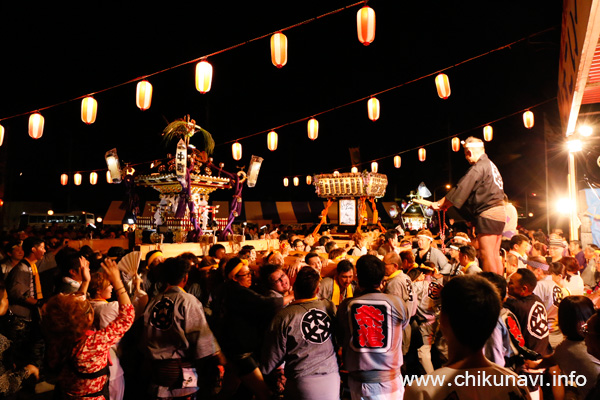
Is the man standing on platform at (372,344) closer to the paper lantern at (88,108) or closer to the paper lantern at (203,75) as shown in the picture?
the paper lantern at (203,75)

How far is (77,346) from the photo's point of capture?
2822 mm

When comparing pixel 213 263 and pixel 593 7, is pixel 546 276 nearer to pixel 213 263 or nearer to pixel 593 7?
pixel 593 7

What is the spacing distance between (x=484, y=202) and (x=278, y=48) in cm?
663

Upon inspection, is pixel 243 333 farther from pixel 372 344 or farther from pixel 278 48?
pixel 278 48

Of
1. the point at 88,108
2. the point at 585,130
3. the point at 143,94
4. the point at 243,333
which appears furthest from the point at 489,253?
the point at 88,108

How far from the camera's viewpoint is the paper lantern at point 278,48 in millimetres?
9492

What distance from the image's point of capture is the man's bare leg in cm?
498

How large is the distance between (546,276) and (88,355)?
5.77m

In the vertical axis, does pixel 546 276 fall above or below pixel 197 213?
below

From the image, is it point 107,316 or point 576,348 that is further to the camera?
point 107,316

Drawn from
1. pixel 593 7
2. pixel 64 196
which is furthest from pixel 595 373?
pixel 64 196

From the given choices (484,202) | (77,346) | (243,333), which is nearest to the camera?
(77,346)

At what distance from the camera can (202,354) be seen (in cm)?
332

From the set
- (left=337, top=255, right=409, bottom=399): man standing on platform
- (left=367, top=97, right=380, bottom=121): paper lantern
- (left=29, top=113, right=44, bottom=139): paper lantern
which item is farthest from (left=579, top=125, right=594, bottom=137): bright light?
(left=29, top=113, right=44, bottom=139): paper lantern
